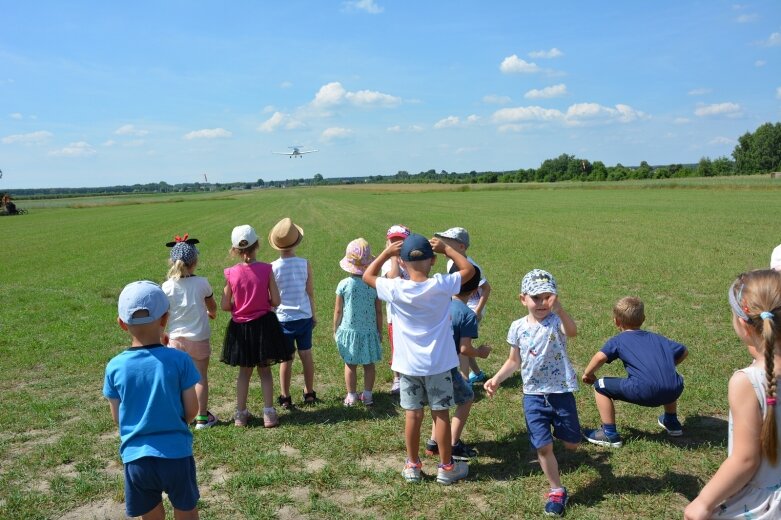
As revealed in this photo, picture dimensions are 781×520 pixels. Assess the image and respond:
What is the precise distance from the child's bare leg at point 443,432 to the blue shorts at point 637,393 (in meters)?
1.58

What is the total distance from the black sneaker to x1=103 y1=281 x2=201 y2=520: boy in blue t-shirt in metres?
2.25

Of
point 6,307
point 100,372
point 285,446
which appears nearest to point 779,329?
point 285,446

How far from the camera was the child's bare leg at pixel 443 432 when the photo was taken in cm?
408

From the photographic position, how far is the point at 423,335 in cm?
407

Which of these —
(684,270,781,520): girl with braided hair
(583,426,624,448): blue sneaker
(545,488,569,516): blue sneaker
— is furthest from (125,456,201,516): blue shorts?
(583,426,624,448): blue sneaker

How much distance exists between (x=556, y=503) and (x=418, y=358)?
4.43 feet

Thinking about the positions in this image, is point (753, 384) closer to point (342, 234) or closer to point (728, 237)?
point (728, 237)

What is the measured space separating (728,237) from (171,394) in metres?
20.1

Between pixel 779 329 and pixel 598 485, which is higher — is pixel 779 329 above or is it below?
above

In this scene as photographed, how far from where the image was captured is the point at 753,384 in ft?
7.00

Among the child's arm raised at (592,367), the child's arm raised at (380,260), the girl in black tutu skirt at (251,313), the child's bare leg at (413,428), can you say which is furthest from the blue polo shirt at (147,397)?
the child's arm raised at (592,367)

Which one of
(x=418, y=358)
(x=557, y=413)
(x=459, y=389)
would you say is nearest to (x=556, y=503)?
(x=557, y=413)

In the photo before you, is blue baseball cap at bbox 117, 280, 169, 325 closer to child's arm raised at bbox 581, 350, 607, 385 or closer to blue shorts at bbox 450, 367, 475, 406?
blue shorts at bbox 450, 367, 475, 406

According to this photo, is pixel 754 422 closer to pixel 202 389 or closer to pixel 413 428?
pixel 413 428
